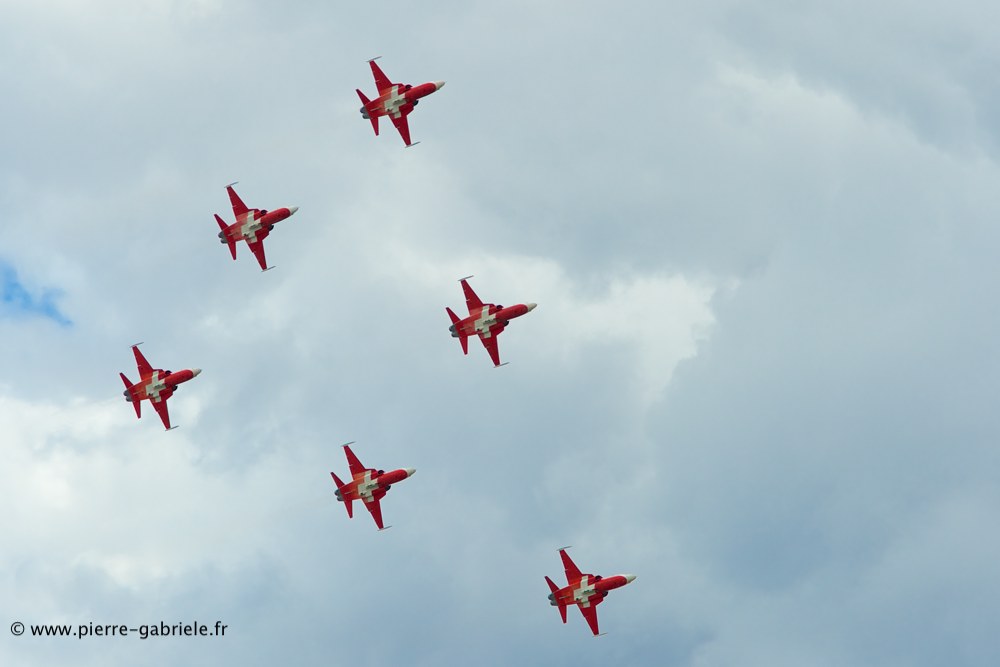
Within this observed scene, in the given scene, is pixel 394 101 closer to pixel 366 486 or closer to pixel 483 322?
pixel 483 322

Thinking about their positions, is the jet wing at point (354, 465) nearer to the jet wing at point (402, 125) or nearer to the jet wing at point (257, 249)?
the jet wing at point (257, 249)

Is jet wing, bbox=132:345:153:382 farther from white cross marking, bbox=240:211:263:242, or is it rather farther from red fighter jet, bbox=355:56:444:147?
red fighter jet, bbox=355:56:444:147

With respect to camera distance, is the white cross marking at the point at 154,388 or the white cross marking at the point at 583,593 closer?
the white cross marking at the point at 154,388

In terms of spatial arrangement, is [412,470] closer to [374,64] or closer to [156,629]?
[156,629]

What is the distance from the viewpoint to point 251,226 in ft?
502

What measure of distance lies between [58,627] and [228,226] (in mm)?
52081

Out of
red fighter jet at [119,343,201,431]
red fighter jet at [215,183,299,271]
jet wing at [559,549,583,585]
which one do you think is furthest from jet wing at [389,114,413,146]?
jet wing at [559,549,583,585]

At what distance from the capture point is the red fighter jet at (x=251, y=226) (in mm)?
152875

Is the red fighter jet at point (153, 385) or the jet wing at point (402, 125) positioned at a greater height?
the jet wing at point (402, 125)

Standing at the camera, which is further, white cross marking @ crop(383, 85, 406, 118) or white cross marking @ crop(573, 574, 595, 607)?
white cross marking @ crop(573, 574, 595, 607)

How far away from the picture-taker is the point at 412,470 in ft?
522

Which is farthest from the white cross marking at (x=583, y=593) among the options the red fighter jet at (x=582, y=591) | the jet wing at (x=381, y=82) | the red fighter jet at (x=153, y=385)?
the jet wing at (x=381, y=82)

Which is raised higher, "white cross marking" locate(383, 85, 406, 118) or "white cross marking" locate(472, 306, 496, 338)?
"white cross marking" locate(383, 85, 406, 118)

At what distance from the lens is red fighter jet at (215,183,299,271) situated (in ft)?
502
